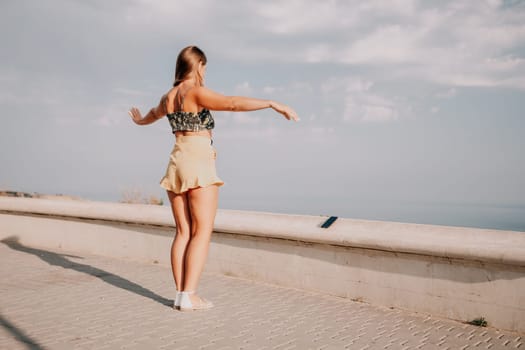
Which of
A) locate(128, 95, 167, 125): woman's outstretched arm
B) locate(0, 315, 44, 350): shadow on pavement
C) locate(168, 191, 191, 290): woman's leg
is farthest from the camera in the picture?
locate(128, 95, 167, 125): woman's outstretched arm

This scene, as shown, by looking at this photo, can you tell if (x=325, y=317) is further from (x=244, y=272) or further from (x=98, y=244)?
(x=98, y=244)

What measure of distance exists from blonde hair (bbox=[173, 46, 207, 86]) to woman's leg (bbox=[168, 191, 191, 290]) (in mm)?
1016

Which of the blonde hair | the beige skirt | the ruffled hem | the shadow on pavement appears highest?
the blonde hair

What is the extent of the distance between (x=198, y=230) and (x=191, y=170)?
1.71ft

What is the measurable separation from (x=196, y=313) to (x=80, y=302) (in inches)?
45.1

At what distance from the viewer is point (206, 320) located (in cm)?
415

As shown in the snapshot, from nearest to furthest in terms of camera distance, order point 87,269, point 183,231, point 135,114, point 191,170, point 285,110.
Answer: point 285,110 → point 191,170 → point 183,231 → point 135,114 → point 87,269

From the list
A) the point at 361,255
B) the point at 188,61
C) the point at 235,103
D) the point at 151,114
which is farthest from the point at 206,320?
the point at 188,61

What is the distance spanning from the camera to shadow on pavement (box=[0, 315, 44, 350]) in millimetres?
3422

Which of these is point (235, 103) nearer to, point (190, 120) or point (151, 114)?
point (190, 120)

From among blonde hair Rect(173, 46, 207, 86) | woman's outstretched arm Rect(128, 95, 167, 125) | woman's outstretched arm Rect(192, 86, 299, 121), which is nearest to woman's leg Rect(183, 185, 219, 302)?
woman's outstretched arm Rect(192, 86, 299, 121)

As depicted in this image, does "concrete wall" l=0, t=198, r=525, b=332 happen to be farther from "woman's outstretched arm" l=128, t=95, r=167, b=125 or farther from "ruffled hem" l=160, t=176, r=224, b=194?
"woman's outstretched arm" l=128, t=95, r=167, b=125

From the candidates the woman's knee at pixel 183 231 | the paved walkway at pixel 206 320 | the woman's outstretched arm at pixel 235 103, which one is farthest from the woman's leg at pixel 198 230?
the woman's outstretched arm at pixel 235 103

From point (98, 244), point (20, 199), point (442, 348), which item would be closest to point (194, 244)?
point (442, 348)
